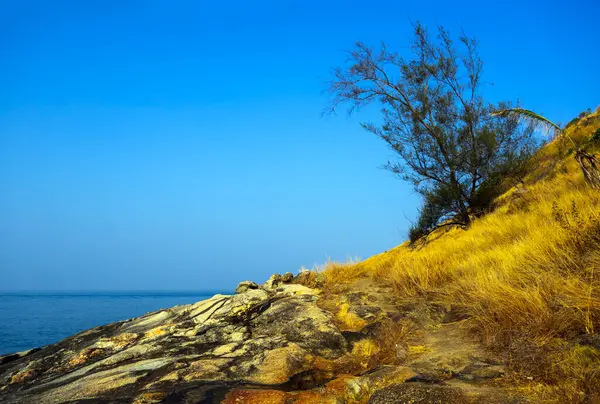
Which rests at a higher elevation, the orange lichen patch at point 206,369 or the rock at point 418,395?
the orange lichen patch at point 206,369

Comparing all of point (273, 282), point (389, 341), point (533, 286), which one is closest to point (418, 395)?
point (389, 341)

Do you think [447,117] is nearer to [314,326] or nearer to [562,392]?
[314,326]

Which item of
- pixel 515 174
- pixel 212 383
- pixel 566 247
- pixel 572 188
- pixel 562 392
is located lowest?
pixel 562 392

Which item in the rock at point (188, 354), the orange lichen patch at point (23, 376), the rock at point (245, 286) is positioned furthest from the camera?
the rock at point (245, 286)

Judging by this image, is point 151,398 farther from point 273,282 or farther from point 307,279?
point 273,282

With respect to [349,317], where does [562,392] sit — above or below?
below

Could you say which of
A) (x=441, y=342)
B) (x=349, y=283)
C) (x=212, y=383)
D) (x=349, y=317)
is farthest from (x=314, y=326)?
(x=349, y=283)

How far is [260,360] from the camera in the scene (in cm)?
474

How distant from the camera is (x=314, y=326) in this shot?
5918mm

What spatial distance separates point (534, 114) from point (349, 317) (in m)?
6.71

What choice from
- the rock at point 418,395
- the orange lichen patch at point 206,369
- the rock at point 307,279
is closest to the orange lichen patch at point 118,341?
the orange lichen patch at point 206,369

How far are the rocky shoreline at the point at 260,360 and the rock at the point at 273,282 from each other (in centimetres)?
137

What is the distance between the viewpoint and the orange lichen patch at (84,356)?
6.02 meters

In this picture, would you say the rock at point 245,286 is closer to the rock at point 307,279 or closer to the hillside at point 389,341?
the rock at point 307,279
